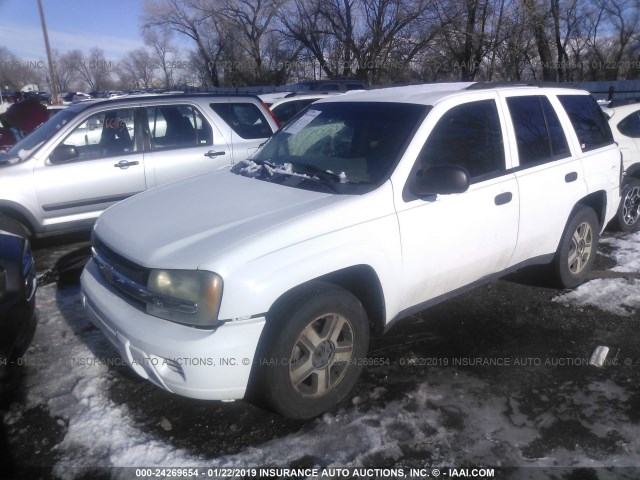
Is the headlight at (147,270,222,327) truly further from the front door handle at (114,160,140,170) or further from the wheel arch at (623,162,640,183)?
the wheel arch at (623,162,640,183)

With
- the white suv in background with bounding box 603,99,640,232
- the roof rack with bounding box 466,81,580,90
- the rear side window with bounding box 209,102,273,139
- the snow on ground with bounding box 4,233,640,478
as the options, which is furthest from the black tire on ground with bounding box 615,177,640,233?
the rear side window with bounding box 209,102,273,139

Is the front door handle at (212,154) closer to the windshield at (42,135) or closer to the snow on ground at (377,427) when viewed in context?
the windshield at (42,135)

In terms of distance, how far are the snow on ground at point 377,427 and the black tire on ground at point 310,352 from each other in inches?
6.9

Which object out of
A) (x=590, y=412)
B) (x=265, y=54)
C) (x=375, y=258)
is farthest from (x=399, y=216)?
(x=265, y=54)

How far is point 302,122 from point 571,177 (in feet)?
7.25

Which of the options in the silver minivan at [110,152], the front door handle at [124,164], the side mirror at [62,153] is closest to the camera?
the silver minivan at [110,152]

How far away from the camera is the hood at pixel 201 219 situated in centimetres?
260

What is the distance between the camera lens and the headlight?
96.8 inches

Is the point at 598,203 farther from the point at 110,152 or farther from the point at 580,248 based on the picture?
the point at 110,152

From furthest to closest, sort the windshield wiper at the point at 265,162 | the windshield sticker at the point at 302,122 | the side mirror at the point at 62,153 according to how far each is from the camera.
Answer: the side mirror at the point at 62,153
the windshield sticker at the point at 302,122
the windshield wiper at the point at 265,162

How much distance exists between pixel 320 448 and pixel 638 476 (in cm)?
156

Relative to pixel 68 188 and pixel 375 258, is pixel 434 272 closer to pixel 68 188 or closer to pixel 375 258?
pixel 375 258

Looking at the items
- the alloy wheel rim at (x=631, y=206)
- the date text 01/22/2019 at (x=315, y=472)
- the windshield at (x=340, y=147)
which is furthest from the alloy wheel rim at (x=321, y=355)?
the alloy wheel rim at (x=631, y=206)

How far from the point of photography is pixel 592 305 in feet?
14.3
